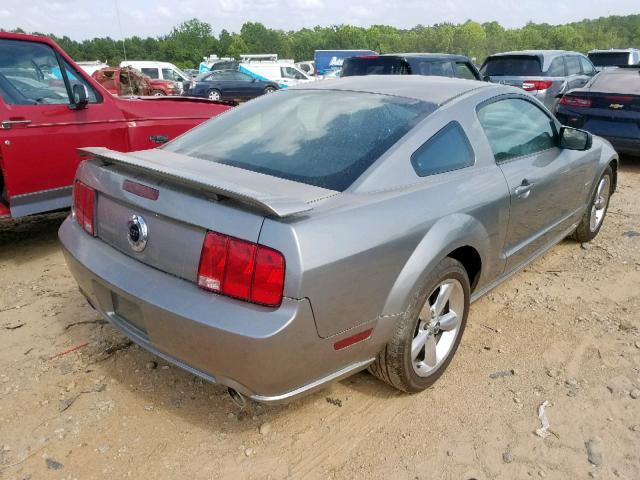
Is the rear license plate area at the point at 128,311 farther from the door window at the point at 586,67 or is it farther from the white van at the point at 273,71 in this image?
the white van at the point at 273,71

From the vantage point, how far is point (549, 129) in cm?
357

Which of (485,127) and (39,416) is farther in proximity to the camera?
(485,127)

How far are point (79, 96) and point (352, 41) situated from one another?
106 m

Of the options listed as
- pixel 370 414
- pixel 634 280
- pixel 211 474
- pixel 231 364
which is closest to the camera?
pixel 231 364

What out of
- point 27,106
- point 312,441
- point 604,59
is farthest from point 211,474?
point 604,59

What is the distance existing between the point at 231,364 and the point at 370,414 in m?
0.89

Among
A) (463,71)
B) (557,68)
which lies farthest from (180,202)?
(557,68)

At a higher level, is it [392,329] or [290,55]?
[392,329]

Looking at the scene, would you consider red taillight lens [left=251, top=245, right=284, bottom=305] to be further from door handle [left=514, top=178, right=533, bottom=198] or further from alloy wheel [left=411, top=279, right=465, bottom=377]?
door handle [left=514, top=178, right=533, bottom=198]

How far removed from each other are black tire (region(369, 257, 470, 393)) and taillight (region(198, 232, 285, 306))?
707mm

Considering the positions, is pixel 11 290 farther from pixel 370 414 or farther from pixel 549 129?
pixel 549 129

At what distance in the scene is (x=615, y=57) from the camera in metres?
16.4

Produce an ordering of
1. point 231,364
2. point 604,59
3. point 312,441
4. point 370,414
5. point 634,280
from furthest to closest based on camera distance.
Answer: point 604,59 → point 634,280 → point 370,414 → point 312,441 → point 231,364

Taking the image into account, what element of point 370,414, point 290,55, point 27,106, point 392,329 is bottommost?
point 290,55
